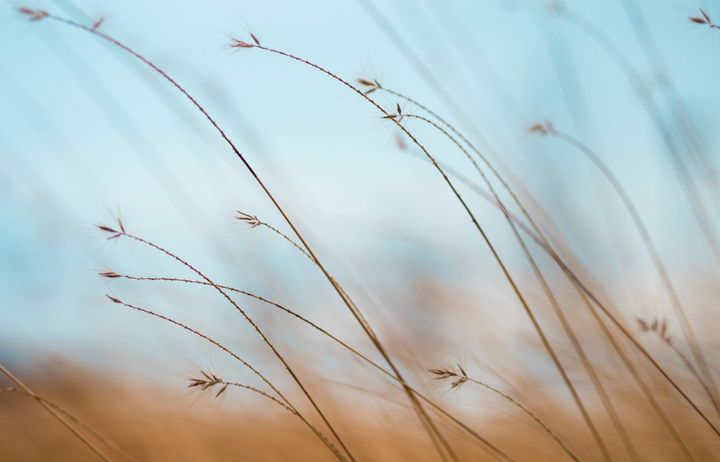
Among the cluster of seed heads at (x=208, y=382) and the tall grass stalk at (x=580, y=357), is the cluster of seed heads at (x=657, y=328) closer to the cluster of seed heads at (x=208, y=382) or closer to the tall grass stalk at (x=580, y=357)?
the tall grass stalk at (x=580, y=357)

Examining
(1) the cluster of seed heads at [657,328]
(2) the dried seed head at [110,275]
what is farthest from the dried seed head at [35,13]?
(1) the cluster of seed heads at [657,328]

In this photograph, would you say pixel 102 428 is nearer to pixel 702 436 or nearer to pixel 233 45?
pixel 233 45

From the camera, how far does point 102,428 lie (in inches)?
79.2

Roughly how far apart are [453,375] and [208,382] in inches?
16.7

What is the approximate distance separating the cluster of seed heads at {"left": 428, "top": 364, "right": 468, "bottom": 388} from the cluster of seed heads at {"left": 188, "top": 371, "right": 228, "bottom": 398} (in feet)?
1.19

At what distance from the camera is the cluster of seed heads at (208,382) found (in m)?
1.07

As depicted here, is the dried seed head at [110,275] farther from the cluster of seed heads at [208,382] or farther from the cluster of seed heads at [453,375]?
the cluster of seed heads at [453,375]

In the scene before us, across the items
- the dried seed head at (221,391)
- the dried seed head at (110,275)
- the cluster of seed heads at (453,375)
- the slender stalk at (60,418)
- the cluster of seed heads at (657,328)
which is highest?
the cluster of seed heads at (657,328)

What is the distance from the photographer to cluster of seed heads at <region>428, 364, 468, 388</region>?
3.56 ft

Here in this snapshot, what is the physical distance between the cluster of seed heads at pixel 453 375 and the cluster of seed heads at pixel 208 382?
1.19ft

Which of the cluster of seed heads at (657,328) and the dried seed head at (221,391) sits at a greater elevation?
the cluster of seed heads at (657,328)

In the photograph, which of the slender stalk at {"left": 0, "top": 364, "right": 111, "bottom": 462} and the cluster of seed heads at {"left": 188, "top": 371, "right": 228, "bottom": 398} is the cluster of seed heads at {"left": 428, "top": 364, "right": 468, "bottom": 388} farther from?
the slender stalk at {"left": 0, "top": 364, "right": 111, "bottom": 462}

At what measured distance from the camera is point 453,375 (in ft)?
3.56

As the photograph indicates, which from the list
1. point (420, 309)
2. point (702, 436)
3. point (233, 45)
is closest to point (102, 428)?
point (420, 309)
